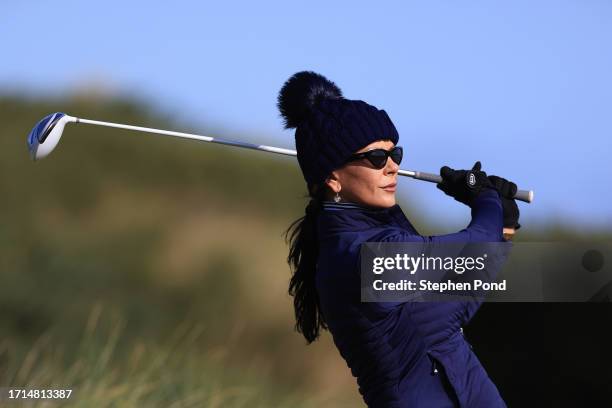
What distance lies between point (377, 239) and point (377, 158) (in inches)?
13.0

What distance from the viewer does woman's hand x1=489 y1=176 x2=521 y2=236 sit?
14.1 ft

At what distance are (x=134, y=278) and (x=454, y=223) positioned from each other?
462 centimetres

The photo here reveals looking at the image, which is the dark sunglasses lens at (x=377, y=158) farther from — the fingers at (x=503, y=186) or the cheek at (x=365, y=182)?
the fingers at (x=503, y=186)

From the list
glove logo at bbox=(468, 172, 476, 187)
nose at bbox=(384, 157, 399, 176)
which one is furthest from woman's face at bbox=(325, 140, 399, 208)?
glove logo at bbox=(468, 172, 476, 187)

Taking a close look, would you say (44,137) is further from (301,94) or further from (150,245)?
(150,245)

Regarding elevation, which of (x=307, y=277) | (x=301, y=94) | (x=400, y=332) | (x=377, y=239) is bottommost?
(x=400, y=332)

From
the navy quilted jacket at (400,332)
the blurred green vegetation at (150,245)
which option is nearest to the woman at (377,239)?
the navy quilted jacket at (400,332)

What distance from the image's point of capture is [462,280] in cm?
416

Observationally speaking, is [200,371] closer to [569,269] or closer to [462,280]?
[569,269]

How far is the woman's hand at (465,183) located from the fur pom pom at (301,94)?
0.56 metres

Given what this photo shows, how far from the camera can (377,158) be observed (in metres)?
4.32

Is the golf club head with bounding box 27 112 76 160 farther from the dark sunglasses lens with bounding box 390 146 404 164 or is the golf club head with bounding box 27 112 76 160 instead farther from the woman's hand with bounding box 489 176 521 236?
the woman's hand with bounding box 489 176 521 236

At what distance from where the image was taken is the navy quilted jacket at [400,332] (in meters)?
4.14

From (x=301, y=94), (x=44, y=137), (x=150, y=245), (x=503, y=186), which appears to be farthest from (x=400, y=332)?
(x=150, y=245)
